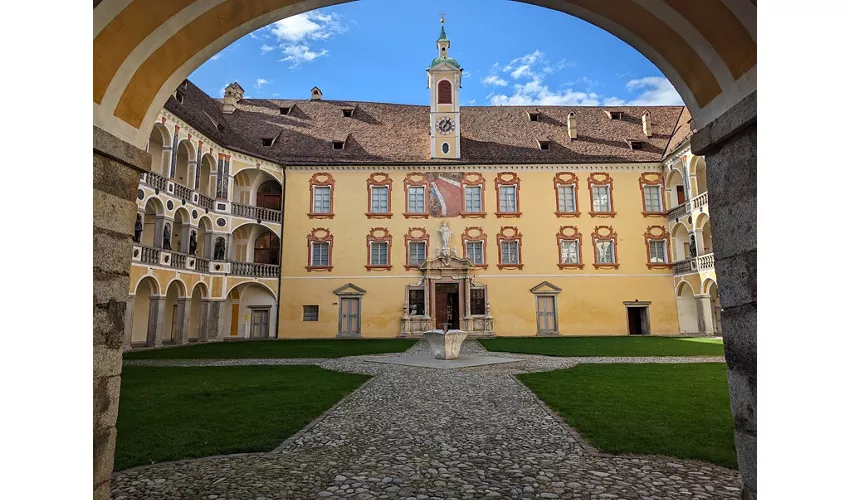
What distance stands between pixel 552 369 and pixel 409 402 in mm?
5476

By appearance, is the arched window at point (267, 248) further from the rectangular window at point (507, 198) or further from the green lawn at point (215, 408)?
the green lawn at point (215, 408)

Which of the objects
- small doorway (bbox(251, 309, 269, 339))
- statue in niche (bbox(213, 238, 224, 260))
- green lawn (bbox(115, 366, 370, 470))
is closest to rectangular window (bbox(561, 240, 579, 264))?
small doorway (bbox(251, 309, 269, 339))

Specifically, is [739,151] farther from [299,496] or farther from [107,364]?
[107,364]

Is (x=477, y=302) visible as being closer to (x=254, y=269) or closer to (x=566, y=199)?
(x=566, y=199)

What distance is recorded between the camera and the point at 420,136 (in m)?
29.9

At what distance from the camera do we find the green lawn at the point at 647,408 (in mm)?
5211

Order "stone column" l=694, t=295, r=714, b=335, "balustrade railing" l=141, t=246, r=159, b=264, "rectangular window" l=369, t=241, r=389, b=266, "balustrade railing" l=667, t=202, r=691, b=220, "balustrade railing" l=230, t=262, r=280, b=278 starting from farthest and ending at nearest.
Answer: "rectangular window" l=369, t=241, r=389, b=266 < "balustrade railing" l=667, t=202, r=691, b=220 < "balustrade railing" l=230, t=262, r=280, b=278 < "stone column" l=694, t=295, r=714, b=335 < "balustrade railing" l=141, t=246, r=159, b=264

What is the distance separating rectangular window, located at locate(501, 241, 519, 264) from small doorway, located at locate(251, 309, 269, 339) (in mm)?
14022

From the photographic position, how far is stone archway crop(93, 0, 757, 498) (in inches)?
117

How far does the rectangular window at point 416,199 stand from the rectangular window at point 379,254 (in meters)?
2.61

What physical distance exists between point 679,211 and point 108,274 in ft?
92.2

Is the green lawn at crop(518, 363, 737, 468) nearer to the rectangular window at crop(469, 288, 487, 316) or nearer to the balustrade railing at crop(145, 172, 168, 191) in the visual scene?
the rectangular window at crop(469, 288, 487, 316)

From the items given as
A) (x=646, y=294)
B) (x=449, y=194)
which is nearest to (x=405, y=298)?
(x=449, y=194)

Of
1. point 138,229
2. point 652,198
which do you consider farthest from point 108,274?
point 652,198
